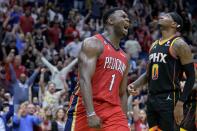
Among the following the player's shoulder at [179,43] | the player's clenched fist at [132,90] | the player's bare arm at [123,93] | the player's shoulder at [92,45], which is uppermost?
the player's shoulder at [92,45]

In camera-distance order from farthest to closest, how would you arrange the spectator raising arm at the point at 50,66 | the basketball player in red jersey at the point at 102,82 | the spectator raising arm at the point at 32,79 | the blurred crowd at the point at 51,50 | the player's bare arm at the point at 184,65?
the spectator raising arm at the point at 50,66, the spectator raising arm at the point at 32,79, the blurred crowd at the point at 51,50, the player's bare arm at the point at 184,65, the basketball player in red jersey at the point at 102,82

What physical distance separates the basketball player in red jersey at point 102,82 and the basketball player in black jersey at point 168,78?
102 centimetres

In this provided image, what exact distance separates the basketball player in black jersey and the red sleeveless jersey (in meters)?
1.18

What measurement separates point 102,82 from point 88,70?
29 cm

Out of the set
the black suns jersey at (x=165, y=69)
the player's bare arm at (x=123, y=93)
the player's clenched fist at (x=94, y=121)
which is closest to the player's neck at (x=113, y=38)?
the player's bare arm at (x=123, y=93)

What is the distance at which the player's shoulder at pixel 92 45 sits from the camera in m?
6.93

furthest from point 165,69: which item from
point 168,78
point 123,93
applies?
point 123,93

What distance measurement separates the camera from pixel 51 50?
19688mm

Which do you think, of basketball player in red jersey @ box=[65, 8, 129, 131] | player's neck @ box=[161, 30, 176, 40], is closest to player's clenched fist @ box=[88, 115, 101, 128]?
basketball player in red jersey @ box=[65, 8, 129, 131]

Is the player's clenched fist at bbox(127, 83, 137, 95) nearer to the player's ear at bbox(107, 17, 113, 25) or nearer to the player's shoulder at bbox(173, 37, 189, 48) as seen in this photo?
the player's shoulder at bbox(173, 37, 189, 48)

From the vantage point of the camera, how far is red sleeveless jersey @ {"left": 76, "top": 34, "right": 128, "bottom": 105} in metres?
7.10

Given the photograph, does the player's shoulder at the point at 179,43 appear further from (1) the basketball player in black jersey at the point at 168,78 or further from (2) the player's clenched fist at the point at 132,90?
(2) the player's clenched fist at the point at 132,90

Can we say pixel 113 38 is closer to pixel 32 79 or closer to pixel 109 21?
pixel 109 21

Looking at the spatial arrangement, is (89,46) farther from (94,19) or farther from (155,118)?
(94,19)
